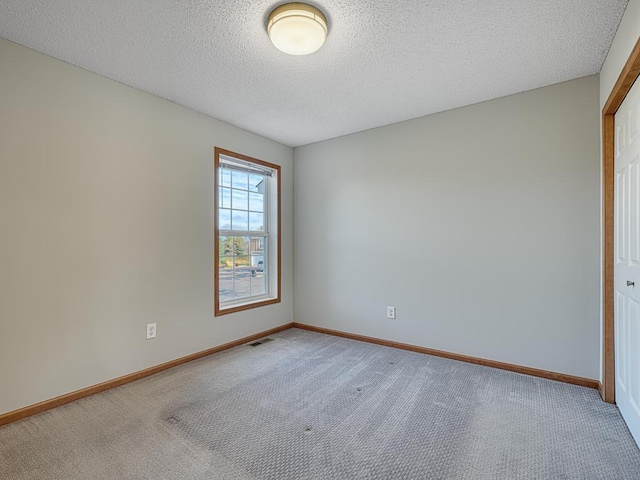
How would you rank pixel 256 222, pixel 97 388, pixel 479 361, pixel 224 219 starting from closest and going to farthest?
pixel 97 388 → pixel 479 361 → pixel 224 219 → pixel 256 222

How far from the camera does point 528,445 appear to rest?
1.79 m

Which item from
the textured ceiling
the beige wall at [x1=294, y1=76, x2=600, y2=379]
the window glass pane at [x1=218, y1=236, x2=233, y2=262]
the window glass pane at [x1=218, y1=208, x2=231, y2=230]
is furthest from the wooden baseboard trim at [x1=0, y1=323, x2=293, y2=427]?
the textured ceiling

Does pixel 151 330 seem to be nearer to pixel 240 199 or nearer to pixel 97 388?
pixel 97 388

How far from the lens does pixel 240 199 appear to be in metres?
3.73

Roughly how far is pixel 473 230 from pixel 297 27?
2251 millimetres

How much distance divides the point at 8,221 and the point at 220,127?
76.7 inches

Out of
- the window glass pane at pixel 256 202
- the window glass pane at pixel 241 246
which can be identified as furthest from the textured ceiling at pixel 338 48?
the window glass pane at pixel 241 246

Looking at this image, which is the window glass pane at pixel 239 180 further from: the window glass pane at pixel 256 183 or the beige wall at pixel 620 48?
the beige wall at pixel 620 48

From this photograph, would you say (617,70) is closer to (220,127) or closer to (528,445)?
(528,445)

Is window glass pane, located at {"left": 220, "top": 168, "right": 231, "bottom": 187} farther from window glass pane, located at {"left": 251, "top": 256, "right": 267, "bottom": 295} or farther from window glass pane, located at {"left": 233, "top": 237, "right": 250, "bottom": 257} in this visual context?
window glass pane, located at {"left": 251, "top": 256, "right": 267, "bottom": 295}

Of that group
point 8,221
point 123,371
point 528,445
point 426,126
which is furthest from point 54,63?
point 528,445

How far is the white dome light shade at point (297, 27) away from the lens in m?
1.74

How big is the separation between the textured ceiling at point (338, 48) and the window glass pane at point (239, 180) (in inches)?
31.6

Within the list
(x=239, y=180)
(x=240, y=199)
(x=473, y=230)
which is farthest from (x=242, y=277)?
(x=473, y=230)
